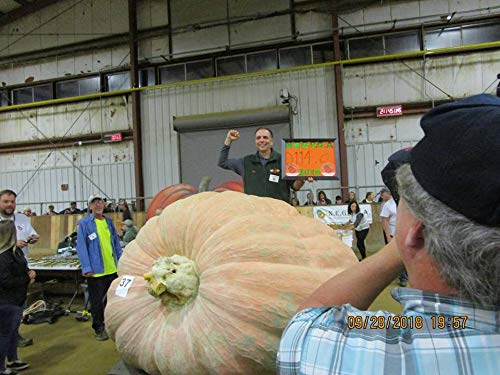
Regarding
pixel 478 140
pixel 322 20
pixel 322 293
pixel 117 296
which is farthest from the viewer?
pixel 322 20

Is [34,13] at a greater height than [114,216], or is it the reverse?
[34,13]

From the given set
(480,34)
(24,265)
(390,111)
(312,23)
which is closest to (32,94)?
(312,23)

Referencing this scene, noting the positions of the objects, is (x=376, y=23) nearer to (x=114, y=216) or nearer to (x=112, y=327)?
(x=114, y=216)

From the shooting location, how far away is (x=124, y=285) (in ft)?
3.95

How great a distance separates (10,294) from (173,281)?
8.43 ft

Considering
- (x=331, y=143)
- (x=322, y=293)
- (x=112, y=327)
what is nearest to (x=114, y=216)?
(x=331, y=143)

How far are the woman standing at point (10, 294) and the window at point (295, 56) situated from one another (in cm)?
885

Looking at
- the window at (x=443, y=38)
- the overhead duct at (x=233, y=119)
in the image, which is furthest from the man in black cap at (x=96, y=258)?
the window at (x=443, y=38)

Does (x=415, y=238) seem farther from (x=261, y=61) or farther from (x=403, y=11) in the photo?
(x=403, y=11)

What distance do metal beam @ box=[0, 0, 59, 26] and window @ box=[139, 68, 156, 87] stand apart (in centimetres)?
400

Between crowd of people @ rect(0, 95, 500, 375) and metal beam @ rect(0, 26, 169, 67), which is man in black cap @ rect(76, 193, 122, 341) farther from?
metal beam @ rect(0, 26, 169, 67)

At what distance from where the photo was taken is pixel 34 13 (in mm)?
12031

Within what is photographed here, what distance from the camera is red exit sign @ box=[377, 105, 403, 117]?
945 centimetres

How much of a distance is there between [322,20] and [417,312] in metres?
10.8
